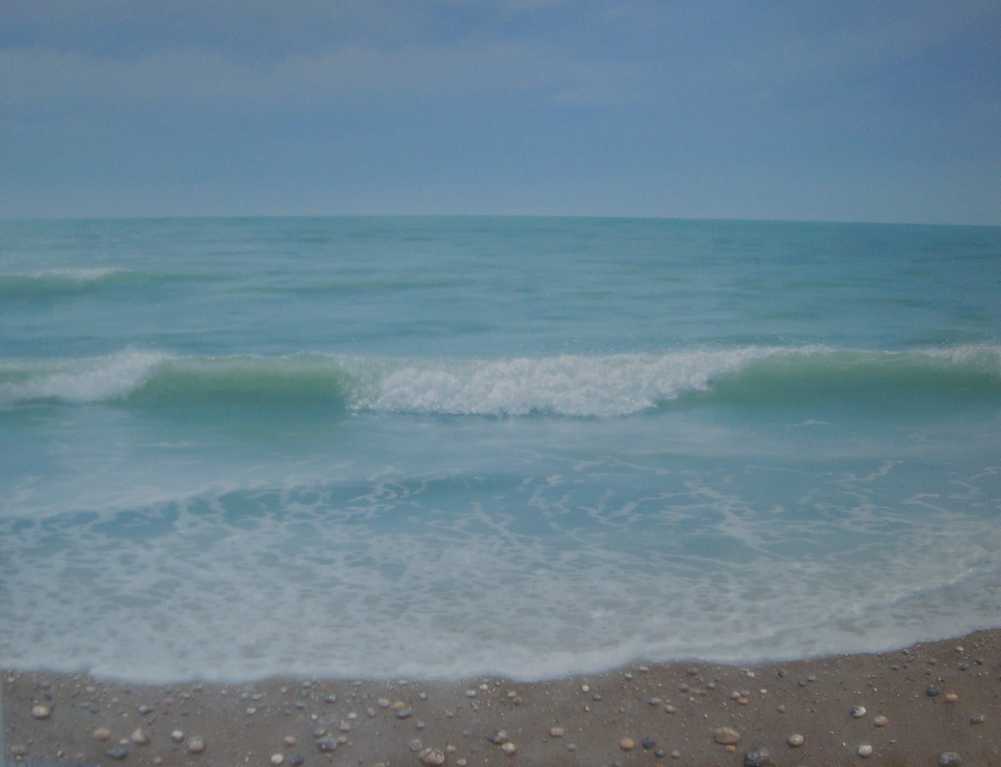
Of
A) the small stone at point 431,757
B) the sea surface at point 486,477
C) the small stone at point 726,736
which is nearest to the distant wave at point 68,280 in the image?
the sea surface at point 486,477

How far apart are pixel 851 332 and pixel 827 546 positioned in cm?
523

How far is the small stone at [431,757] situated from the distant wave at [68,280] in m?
8.86

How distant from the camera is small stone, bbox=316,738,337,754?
199 centimetres

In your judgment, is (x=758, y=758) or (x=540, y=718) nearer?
(x=758, y=758)

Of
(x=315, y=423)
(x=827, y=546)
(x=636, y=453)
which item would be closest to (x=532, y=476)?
(x=636, y=453)

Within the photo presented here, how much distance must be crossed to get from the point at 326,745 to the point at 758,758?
1.02 meters

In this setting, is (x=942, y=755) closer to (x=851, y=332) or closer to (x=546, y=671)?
(x=546, y=671)

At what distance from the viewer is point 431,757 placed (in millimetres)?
1970

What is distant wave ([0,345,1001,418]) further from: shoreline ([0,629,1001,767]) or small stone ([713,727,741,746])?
small stone ([713,727,741,746])

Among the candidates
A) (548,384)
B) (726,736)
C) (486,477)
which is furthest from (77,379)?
(726,736)

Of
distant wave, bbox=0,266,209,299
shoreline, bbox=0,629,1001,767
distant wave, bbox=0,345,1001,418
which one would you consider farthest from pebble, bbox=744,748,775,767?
distant wave, bbox=0,266,209,299

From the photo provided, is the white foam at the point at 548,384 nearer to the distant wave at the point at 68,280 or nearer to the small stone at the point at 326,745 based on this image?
the small stone at the point at 326,745

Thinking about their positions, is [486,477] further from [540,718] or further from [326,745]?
[326,745]

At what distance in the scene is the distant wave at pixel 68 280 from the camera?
941 centimetres
